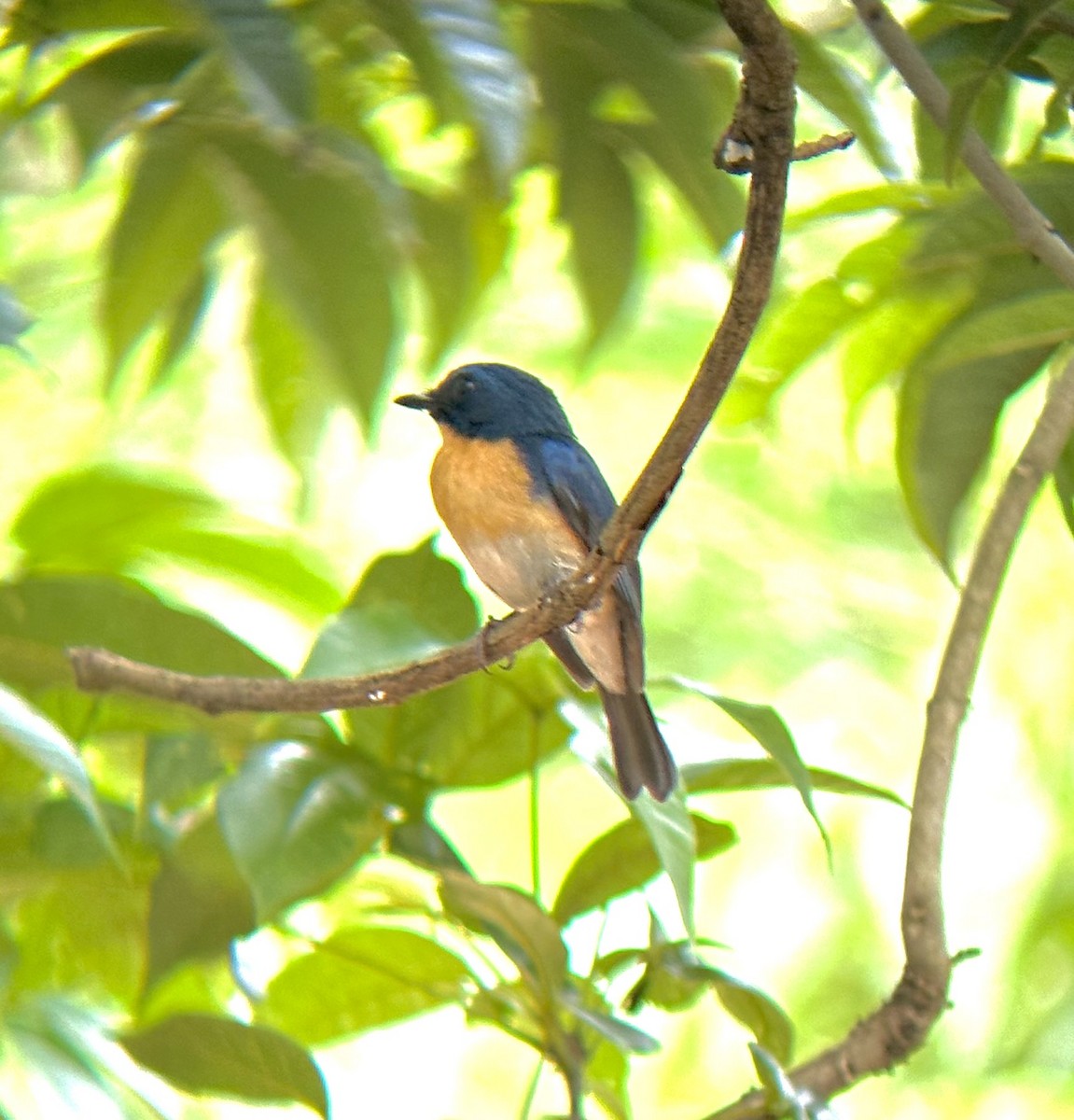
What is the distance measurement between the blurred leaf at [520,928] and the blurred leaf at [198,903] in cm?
26

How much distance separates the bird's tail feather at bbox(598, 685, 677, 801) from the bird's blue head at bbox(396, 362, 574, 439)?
0.48m

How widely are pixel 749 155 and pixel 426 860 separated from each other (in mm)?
863

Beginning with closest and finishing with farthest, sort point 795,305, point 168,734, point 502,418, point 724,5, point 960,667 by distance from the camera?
→ point 724,5 < point 960,667 < point 168,734 < point 795,305 < point 502,418

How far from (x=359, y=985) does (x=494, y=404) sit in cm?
117

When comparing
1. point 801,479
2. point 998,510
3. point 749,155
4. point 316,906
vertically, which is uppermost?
point 749,155

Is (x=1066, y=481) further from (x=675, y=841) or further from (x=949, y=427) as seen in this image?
(x=675, y=841)

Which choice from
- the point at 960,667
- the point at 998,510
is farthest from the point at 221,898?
the point at 998,510

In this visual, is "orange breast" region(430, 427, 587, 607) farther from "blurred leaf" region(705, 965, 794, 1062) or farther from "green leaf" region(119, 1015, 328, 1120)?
"green leaf" region(119, 1015, 328, 1120)

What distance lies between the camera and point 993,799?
14.1 feet

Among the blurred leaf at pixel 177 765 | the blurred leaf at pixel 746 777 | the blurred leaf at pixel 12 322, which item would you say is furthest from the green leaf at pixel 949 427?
the blurred leaf at pixel 12 322

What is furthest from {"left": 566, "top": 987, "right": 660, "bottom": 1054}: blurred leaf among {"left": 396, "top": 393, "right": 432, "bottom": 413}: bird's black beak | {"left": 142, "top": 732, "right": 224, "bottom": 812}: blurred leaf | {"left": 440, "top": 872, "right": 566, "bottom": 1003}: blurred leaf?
{"left": 396, "top": 393, "right": 432, "bottom": 413}: bird's black beak

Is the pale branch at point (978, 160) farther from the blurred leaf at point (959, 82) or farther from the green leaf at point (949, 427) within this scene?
the green leaf at point (949, 427)

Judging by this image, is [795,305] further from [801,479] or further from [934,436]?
[801,479]

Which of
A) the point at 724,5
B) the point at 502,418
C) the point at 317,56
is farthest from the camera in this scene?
the point at 502,418
